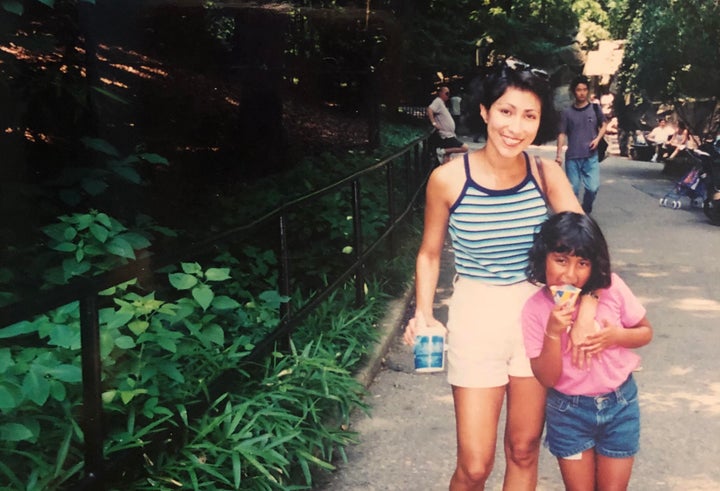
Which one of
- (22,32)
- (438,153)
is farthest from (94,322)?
(438,153)

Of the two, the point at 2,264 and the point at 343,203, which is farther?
the point at 343,203

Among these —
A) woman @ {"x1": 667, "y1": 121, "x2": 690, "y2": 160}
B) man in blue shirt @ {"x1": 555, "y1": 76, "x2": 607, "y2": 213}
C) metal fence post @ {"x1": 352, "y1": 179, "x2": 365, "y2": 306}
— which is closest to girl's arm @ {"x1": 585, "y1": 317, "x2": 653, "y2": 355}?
Answer: metal fence post @ {"x1": 352, "y1": 179, "x2": 365, "y2": 306}

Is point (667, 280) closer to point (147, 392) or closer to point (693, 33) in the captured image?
point (147, 392)

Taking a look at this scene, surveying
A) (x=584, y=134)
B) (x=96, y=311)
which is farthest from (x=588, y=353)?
(x=584, y=134)

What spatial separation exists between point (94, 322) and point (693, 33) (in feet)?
62.9

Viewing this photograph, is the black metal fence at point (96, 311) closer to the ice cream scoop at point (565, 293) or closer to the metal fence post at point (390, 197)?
the ice cream scoop at point (565, 293)

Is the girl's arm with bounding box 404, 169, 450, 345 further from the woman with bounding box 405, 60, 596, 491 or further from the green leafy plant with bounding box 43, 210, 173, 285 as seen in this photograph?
the green leafy plant with bounding box 43, 210, 173, 285

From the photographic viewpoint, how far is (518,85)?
2695 millimetres

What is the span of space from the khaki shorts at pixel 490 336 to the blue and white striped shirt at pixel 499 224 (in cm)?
5

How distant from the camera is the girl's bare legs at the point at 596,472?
9.18 feet

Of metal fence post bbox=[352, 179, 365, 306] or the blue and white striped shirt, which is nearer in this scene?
the blue and white striped shirt

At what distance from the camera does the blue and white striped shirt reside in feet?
9.14

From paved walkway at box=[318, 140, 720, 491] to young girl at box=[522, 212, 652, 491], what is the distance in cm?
140

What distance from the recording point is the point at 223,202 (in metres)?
8.79
